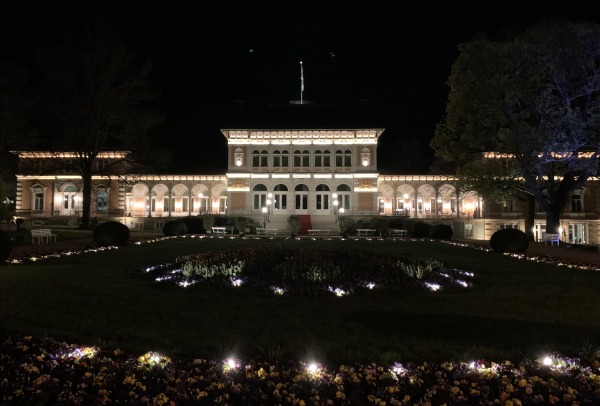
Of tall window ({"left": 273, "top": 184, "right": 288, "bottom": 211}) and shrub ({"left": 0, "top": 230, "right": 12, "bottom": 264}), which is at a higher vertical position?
tall window ({"left": 273, "top": 184, "right": 288, "bottom": 211})

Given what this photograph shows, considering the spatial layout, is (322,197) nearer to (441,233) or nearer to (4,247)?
(441,233)

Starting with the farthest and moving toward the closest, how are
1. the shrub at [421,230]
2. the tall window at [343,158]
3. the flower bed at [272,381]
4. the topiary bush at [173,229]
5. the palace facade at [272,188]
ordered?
1. the tall window at [343,158]
2. the palace facade at [272,188]
3. the shrub at [421,230]
4. the topiary bush at [173,229]
5. the flower bed at [272,381]

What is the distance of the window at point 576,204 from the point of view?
4456 cm

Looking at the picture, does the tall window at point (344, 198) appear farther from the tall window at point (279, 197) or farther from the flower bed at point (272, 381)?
the flower bed at point (272, 381)

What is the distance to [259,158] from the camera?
48594 mm

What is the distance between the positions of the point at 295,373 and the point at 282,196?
1680 inches

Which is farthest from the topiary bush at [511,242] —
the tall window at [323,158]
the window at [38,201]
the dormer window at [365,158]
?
the window at [38,201]

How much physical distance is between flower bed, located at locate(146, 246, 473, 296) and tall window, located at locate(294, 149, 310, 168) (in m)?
34.6

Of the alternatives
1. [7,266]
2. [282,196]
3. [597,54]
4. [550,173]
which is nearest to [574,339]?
[7,266]

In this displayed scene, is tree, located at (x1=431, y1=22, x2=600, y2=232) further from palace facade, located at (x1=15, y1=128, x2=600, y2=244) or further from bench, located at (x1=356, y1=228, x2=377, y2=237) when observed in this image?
palace facade, located at (x1=15, y1=128, x2=600, y2=244)

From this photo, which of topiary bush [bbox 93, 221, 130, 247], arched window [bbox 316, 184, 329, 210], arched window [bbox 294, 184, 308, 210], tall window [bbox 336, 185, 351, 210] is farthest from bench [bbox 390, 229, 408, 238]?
topiary bush [bbox 93, 221, 130, 247]

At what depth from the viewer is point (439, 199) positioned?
159ft

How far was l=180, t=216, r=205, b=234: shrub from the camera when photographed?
36438 mm

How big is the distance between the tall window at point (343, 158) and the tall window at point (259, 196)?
25.7ft
